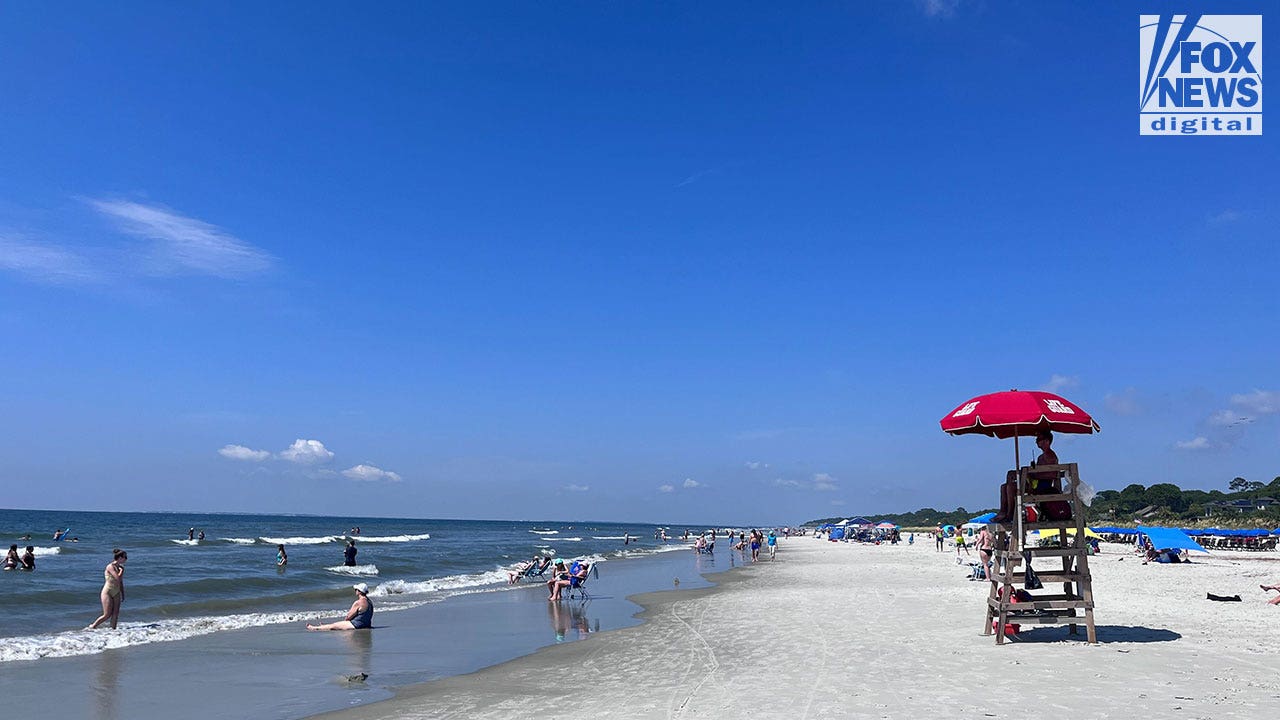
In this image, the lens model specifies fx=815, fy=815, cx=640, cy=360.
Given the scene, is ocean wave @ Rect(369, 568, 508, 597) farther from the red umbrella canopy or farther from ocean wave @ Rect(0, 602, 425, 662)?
the red umbrella canopy

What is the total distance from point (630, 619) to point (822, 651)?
7.24 meters

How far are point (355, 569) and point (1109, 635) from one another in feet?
98.9

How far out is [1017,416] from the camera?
10.7 metres

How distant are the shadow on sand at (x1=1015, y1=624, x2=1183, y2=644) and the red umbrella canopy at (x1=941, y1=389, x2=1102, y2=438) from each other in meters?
2.85

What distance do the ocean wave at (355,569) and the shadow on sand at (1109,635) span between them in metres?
27.2

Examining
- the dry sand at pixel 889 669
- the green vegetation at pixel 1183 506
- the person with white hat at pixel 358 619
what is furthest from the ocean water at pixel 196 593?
the green vegetation at pixel 1183 506

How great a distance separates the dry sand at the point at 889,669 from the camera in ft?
25.7

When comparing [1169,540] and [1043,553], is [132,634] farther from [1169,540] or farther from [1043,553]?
[1169,540]

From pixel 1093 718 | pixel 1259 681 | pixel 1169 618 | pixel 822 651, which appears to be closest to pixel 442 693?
pixel 822 651

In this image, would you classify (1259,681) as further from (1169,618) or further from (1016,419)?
(1169,618)

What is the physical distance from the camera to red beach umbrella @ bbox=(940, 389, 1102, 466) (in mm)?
10766

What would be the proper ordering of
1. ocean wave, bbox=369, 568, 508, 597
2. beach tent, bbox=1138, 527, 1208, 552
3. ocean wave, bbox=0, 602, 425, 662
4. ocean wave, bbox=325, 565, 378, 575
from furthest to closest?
ocean wave, bbox=325, 565, 378, 575 → beach tent, bbox=1138, 527, 1208, 552 → ocean wave, bbox=369, 568, 508, 597 → ocean wave, bbox=0, 602, 425, 662

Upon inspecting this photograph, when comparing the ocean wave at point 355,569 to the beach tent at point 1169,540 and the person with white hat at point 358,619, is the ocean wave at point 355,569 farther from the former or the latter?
the beach tent at point 1169,540

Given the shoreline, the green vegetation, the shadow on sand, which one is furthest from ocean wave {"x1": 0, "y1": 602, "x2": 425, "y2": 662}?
the green vegetation
